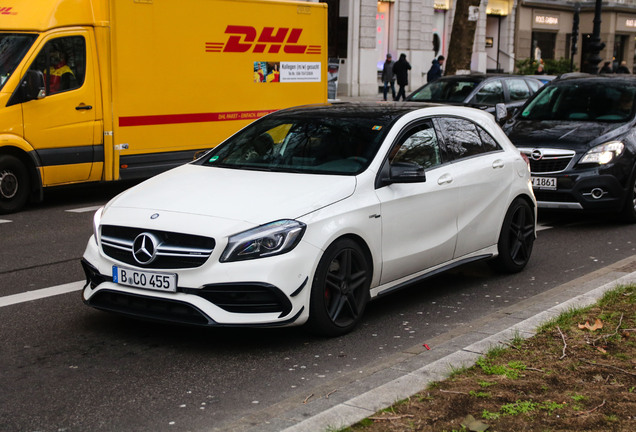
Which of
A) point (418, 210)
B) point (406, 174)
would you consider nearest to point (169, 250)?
point (406, 174)

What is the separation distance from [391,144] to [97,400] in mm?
2882

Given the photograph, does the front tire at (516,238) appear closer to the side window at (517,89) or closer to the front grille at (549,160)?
the front grille at (549,160)

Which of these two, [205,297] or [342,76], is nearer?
[205,297]

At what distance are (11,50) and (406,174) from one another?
23.0ft

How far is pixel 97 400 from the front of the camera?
4832mm

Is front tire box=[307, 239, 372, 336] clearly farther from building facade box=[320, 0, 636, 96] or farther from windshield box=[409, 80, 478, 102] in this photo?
building facade box=[320, 0, 636, 96]

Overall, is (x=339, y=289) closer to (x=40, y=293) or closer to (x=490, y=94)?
(x=40, y=293)

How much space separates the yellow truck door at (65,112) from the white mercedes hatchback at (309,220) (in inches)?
198

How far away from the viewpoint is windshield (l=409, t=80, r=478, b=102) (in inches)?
680

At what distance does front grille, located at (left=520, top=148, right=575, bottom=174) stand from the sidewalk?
12.7 ft

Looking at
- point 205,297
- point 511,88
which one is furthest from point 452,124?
point 511,88

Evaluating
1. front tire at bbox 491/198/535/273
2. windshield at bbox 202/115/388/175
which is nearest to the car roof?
front tire at bbox 491/198/535/273

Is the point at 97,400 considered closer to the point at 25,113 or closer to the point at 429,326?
the point at 429,326

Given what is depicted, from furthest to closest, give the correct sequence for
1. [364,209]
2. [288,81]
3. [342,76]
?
[342,76]
[288,81]
[364,209]
